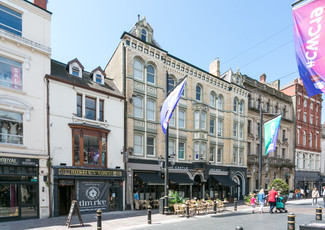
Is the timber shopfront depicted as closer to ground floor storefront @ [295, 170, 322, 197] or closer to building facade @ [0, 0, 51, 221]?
building facade @ [0, 0, 51, 221]

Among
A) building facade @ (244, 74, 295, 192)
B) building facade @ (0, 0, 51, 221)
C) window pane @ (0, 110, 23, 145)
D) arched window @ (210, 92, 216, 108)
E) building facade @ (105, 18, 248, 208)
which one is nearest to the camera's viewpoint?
building facade @ (0, 0, 51, 221)

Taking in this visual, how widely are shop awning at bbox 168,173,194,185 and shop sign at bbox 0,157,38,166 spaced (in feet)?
36.6

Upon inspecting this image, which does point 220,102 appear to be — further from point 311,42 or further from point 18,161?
point 311,42

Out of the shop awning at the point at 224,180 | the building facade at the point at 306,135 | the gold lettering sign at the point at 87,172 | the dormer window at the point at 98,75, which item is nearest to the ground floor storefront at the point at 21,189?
the gold lettering sign at the point at 87,172

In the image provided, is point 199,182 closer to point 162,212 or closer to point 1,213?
point 162,212

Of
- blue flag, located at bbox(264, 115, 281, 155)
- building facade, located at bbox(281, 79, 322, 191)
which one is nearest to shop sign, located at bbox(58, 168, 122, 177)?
blue flag, located at bbox(264, 115, 281, 155)

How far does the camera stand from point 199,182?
25.1m

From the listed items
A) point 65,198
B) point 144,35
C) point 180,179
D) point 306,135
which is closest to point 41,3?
point 144,35

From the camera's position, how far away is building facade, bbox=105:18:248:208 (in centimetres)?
2030

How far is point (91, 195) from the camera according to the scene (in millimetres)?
16859

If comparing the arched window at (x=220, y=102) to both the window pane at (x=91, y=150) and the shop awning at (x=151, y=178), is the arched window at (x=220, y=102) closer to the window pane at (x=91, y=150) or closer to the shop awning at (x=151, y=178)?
the shop awning at (x=151, y=178)

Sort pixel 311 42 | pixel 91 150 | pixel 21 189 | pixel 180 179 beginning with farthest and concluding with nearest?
pixel 180 179
pixel 91 150
pixel 21 189
pixel 311 42

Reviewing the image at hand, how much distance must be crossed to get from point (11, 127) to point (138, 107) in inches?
377

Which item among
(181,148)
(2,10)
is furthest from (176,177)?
(2,10)
